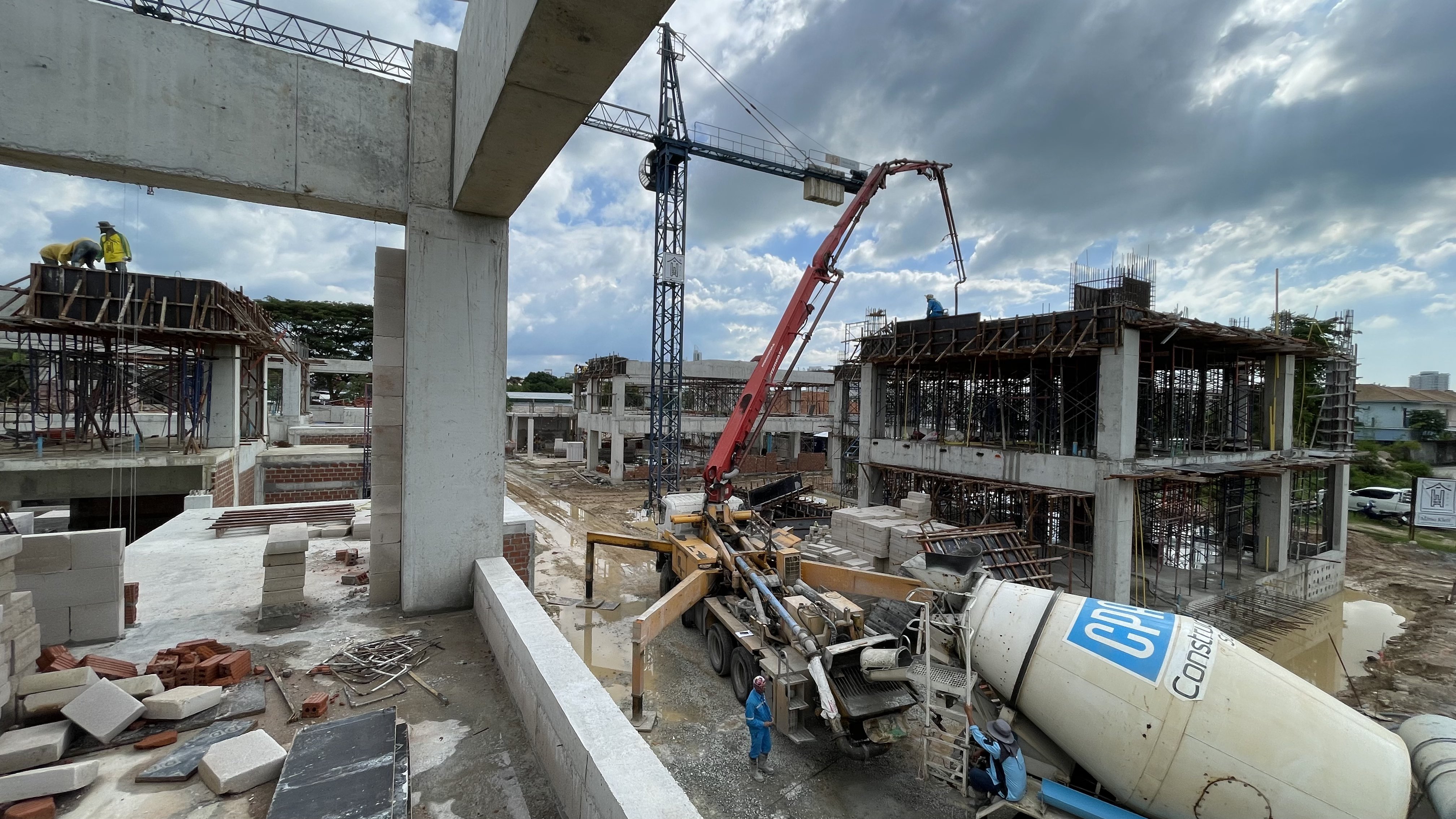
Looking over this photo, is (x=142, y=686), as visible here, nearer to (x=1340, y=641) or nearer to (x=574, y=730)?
(x=574, y=730)

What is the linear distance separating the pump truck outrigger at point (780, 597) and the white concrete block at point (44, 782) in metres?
5.09

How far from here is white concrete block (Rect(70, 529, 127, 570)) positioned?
4848 millimetres

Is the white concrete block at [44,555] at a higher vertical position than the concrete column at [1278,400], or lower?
lower

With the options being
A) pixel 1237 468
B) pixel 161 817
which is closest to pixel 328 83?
pixel 161 817

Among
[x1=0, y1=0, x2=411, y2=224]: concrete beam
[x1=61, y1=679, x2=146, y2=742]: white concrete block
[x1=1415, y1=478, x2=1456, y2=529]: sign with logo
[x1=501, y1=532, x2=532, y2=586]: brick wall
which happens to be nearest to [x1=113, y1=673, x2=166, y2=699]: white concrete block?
[x1=61, y1=679, x2=146, y2=742]: white concrete block

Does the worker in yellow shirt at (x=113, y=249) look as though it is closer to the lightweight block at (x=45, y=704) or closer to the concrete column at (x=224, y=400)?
the concrete column at (x=224, y=400)

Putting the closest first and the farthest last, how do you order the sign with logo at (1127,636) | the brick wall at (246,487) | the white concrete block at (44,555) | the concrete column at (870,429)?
the white concrete block at (44,555), the sign with logo at (1127,636), the brick wall at (246,487), the concrete column at (870,429)

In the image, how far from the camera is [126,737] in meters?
3.67

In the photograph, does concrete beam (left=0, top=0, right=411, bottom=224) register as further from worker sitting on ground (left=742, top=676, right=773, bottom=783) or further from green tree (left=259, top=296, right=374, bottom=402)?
green tree (left=259, top=296, right=374, bottom=402)

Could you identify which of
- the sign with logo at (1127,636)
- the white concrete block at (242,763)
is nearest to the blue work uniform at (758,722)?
the sign with logo at (1127,636)

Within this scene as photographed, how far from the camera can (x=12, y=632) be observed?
3809mm

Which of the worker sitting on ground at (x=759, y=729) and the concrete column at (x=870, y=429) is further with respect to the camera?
the concrete column at (x=870, y=429)

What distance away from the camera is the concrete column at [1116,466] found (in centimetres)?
1304

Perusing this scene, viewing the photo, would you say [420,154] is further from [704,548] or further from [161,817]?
[704,548]
